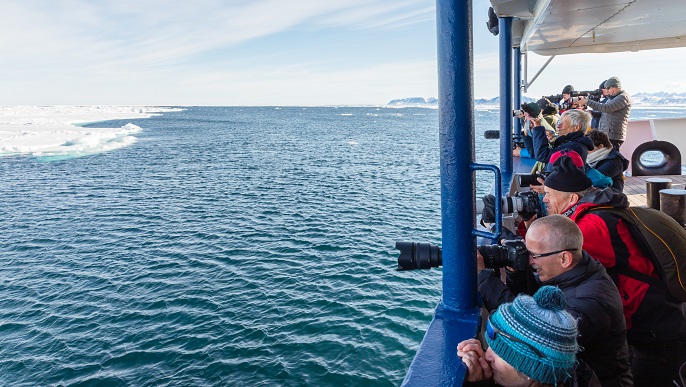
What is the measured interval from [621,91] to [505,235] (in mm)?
5394

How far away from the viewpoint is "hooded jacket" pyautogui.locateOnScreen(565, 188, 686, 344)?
7.00 ft

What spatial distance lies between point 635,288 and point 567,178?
2.36ft

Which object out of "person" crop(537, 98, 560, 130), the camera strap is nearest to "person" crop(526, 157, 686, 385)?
the camera strap

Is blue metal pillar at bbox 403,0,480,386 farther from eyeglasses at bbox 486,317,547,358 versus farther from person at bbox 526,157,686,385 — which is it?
person at bbox 526,157,686,385

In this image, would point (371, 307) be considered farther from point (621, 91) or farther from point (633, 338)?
point (633, 338)

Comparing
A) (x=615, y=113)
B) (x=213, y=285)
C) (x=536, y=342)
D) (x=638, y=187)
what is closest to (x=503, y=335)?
(x=536, y=342)

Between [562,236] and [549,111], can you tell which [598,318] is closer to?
[562,236]

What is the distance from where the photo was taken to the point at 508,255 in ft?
6.95

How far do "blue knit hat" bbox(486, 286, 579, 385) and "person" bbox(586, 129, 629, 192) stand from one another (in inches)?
119

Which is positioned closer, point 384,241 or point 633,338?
point 633,338

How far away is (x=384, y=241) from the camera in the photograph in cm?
1346

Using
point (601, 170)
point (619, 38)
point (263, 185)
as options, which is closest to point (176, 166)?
point (263, 185)

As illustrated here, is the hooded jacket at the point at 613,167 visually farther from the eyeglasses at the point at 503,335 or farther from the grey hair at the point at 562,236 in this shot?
the eyeglasses at the point at 503,335

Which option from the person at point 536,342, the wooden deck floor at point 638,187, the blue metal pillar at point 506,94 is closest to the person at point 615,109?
the wooden deck floor at point 638,187
